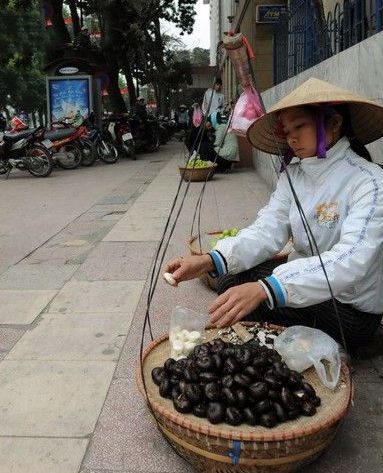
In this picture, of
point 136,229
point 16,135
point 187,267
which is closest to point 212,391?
point 187,267

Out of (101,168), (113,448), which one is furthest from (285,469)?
(101,168)

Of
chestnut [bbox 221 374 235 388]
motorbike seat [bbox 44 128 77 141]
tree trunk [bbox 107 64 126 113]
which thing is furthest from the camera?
tree trunk [bbox 107 64 126 113]

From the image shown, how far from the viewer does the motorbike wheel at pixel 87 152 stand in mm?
11430

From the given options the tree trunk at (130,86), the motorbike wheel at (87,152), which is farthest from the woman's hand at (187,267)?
the tree trunk at (130,86)

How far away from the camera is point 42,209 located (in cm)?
696

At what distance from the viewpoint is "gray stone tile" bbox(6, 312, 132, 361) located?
2.68 m

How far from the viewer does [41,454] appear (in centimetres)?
190

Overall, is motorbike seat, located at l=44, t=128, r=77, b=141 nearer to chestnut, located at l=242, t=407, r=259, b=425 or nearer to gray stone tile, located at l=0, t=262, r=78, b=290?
gray stone tile, located at l=0, t=262, r=78, b=290

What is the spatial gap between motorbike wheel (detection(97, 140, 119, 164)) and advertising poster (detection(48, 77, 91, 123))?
1604 mm

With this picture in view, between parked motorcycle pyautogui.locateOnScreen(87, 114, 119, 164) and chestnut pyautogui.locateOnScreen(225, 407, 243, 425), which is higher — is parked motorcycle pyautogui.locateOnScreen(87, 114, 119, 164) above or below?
above

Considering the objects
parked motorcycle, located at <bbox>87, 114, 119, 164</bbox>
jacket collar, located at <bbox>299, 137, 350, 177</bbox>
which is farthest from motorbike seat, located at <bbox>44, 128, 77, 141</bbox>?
jacket collar, located at <bbox>299, 137, 350, 177</bbox>

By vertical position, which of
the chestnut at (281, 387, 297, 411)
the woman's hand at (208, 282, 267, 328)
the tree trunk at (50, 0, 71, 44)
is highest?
A: the tree trunk at (50, 0, 71, 44)

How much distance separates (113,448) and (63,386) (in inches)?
20.9

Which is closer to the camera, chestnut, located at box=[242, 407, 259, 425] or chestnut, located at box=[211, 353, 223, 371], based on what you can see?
chestnut, located at box=[242, 407, 259, 425]
